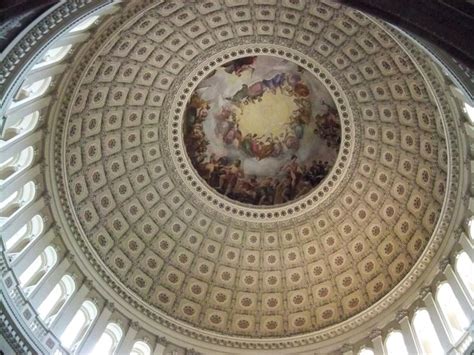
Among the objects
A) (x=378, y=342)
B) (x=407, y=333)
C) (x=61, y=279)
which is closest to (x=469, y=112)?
(x=407, y=333)

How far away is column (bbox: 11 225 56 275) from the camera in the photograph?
62.2ft

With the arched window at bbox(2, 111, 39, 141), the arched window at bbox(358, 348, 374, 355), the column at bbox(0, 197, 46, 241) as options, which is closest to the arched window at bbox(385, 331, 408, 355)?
the arched window at bbox(358, 348, 374, 355)

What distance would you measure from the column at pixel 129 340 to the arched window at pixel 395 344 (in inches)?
414

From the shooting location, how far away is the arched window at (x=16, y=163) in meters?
18.8

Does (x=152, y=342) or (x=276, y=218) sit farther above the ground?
(x=276, y=218)

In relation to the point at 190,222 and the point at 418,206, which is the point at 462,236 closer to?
the point at 418,206

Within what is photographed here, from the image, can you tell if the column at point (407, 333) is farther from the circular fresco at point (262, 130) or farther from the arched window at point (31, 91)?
the arched window at point (31, 91)

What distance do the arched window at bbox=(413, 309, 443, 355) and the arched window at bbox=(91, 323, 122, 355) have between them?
12.0 m

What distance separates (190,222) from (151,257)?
2956mm

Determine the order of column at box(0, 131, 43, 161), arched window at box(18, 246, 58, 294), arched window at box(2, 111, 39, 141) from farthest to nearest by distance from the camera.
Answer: arched window at box(18, 246, 58, 294) → arched window at box(2, 111, 39, 141) → column at box(0, 131, 43, 161)

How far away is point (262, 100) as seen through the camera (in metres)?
30.4

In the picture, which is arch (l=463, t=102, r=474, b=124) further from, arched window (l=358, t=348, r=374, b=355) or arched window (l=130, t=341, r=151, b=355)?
arched window (l=130, t=341, r=151, b=355)

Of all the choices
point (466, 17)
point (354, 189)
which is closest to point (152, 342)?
point (354, 189)

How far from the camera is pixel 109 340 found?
22.5m
